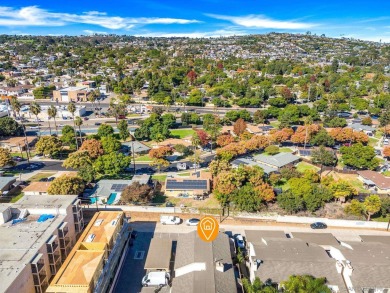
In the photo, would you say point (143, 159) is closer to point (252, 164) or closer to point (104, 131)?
point (104, 131)

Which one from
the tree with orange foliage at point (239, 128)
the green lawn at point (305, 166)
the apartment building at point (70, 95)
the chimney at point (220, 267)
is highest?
the apartment building at point (70, 95)

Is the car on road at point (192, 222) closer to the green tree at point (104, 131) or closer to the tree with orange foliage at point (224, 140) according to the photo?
the tree with orange foliage at point (224, 140)

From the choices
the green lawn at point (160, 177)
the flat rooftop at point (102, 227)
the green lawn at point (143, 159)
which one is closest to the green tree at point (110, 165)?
the green lawn at point (160, 177)

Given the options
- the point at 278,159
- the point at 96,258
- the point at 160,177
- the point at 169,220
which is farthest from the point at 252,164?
the point at 96,258

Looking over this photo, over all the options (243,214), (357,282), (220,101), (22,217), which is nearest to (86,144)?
(22,217)

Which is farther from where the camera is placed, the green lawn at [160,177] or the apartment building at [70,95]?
the apartment building at [70,95]

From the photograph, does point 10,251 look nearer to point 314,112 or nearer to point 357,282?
point 357,282

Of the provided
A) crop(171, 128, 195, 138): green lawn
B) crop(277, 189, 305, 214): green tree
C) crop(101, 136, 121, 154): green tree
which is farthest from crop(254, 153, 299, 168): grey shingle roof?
crop(101, 136, 121, 154): green tree
